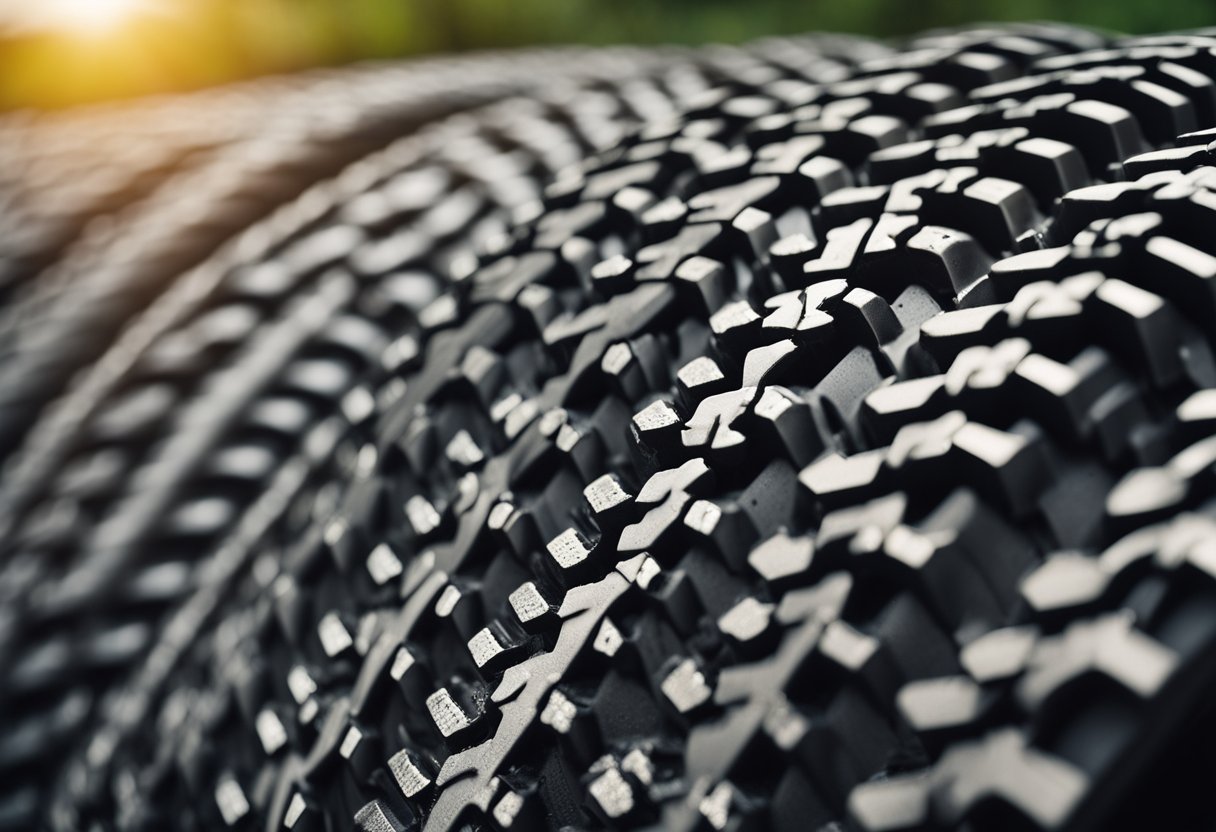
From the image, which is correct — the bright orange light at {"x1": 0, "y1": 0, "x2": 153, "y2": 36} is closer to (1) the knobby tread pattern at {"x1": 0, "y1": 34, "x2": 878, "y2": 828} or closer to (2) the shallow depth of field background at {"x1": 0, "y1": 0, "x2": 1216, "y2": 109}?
(2) the shallow depth of field background at {"x1": 0, "y1": 0, "x2": 1216, "y2": 109}

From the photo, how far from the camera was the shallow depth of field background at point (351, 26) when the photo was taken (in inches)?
33.0

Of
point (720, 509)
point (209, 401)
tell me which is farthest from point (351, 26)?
point (720, 509)

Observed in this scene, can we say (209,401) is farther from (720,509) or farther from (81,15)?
(81,15)

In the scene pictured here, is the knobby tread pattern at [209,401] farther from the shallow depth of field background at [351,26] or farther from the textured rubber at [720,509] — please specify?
the shallow depth of field background at [351,26]

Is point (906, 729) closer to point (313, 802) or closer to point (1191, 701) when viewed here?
point (1191, 701)

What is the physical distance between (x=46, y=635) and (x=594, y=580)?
0.94 feet

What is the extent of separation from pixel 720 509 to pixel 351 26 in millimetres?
1136

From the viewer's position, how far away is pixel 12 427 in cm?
53

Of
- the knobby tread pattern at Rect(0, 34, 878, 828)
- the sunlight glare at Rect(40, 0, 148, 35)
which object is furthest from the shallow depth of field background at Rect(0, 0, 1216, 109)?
the knobby tread pattern at Rect(0, 34, 878, 828)

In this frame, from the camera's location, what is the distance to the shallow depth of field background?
33.0 inches

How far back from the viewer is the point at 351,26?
1227 mm

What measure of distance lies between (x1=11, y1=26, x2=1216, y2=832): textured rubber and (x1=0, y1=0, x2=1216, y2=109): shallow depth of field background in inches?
20.3

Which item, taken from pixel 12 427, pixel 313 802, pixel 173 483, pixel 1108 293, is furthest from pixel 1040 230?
pixel 12 427

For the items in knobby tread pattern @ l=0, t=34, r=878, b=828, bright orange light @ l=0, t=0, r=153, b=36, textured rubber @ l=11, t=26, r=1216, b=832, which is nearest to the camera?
textured rubber @ l=11, t=26, r=1216, b=832
